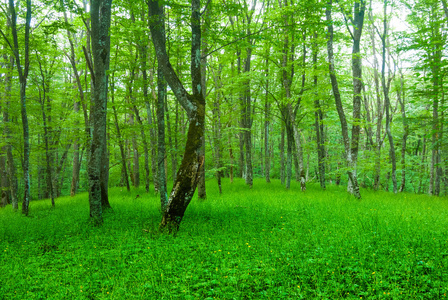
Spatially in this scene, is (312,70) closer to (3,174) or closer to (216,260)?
(216,260)

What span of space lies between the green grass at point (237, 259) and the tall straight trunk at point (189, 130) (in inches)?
25.8

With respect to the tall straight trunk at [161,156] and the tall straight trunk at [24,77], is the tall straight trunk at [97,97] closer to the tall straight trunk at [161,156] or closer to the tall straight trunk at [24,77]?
the tall straight trunk at [161,156]

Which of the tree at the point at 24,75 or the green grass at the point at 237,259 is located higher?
the tree at the point at 24,75

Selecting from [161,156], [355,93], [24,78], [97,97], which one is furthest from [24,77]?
[355,93]

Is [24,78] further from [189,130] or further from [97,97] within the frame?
[189,130]

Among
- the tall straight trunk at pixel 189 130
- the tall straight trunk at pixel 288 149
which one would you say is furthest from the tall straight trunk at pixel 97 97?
the tall straight trunk at pixel 288 149

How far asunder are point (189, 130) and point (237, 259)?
11.2 feet

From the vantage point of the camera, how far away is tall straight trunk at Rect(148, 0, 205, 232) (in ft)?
19.9

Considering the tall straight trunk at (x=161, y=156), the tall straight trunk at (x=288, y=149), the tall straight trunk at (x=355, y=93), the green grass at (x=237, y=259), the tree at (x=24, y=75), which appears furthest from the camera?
the tall straight trunk at (x=288, y=149)

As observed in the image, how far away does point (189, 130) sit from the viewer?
20.8 feet

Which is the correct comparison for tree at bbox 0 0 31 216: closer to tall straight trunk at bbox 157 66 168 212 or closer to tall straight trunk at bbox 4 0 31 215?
tall straight trunk at bbox 4 0 31 215

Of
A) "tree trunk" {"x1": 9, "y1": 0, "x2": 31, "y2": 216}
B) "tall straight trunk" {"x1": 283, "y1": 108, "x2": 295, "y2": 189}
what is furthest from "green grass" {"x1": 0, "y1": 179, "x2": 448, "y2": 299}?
"tall straight trunk" {"x1": 283, "y1": 108, "x2": 295, "y2": 189}

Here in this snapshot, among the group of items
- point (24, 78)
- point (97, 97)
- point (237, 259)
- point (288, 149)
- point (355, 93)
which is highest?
point (24, 78)

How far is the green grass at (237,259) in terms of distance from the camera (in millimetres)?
3451
